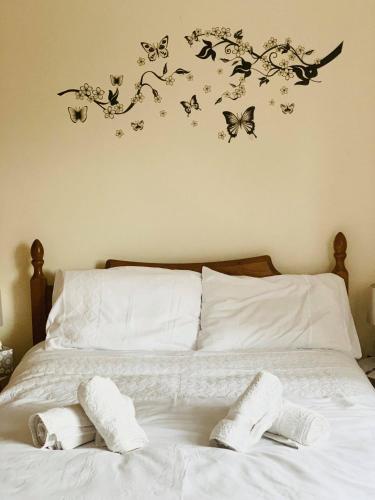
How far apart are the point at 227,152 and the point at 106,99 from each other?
657 mm

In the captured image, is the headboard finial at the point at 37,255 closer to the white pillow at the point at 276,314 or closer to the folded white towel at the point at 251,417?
the white pillow at the point at 276,314

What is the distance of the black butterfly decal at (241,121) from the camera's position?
2943 millimetres

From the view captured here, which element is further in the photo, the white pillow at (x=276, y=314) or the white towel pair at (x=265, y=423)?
the white pillow at (x=276, y=314)

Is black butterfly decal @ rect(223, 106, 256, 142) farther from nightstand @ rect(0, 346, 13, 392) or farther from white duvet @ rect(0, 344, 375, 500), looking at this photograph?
nightstand @ rect(0, 346, 13, 392)

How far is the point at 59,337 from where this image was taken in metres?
2.73

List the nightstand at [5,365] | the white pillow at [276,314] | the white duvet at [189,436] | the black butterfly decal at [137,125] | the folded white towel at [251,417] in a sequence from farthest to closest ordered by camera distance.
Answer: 1. the black butterfly decal at [137,125]
2. the nightstand at [5,365]
3. the white pillow at [276,314]
4. the folded white towel at [251,417]
5. the white duvet at [189,436]

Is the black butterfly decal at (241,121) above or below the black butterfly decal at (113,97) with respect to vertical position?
below

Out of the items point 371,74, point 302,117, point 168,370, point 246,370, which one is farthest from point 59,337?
point 371,74

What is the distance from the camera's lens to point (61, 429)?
1.73m

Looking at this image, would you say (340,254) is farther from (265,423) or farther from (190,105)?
(265,423)

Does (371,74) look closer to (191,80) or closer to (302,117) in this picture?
(302,117)

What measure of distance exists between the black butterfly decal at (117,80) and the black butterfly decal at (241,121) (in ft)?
1.76

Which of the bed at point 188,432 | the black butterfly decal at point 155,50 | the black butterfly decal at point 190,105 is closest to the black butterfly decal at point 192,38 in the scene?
the black butterfly decal at point 155,50

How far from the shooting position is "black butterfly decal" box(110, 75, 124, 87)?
116 inches
